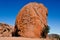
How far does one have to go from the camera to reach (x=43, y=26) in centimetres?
4184

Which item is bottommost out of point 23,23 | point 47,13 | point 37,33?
point 37,33

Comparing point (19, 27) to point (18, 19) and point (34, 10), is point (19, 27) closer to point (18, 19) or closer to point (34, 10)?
point (18, 19)

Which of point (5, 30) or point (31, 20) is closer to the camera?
point (31, 20)

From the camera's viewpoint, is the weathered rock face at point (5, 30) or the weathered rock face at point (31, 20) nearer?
Answer: the weathered rock face at point (31, 20)

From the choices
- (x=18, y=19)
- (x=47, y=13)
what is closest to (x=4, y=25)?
(x=18, y=19)

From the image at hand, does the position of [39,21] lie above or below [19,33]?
above

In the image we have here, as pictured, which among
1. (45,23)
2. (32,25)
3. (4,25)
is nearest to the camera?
(32,25)

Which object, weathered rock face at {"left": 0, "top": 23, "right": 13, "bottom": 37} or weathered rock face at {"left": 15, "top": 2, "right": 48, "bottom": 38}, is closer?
weathered rock face at {"left": 15, "top": 2, "right": 48, "bottom": 38}

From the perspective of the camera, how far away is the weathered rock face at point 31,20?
40.2 meters

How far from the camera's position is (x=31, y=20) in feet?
135

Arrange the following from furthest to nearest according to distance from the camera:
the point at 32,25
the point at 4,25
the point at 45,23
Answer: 1. the point at 4,25
2. the point at 45,23
3. the point at 32,25

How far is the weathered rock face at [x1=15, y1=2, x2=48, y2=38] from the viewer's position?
4022 cm

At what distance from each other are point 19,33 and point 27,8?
669cm

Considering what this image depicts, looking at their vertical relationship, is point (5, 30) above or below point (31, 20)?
below
